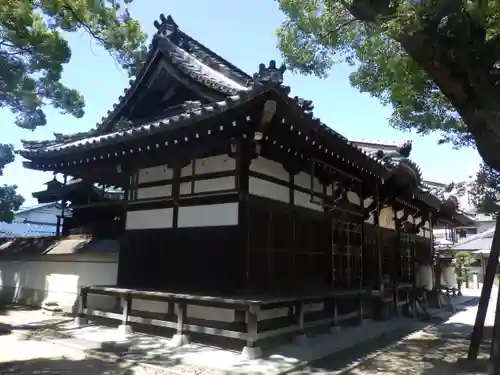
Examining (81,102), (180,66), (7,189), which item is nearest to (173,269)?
(180,66)

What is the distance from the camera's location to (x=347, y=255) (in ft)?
35.5

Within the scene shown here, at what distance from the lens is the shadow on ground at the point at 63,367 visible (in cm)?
600

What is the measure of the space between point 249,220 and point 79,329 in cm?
478

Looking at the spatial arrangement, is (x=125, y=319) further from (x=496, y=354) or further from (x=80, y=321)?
(x=496, y=354)

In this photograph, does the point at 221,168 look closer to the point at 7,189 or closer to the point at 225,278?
the point at 225,278

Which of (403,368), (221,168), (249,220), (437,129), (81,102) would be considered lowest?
(403,368)

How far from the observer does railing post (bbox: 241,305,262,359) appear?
670 centimetres

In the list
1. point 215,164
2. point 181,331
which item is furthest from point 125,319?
point 215,164

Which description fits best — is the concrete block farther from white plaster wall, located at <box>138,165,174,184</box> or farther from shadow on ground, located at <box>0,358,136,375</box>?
white plaster wall, located at <box>138,165,174,184</box>

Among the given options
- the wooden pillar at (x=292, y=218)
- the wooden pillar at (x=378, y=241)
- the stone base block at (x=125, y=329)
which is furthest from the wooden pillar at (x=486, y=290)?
the stone base block at (x=125, y=329)

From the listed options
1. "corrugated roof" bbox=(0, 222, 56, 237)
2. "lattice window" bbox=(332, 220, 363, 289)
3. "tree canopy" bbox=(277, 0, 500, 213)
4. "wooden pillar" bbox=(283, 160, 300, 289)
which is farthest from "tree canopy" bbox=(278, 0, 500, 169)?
"corrugated roof" bbox=(0, 222, 56, 237)

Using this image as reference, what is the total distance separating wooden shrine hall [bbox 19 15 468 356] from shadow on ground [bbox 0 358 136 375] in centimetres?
162

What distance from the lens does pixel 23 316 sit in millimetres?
10797

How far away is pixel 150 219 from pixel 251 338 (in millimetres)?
4102
